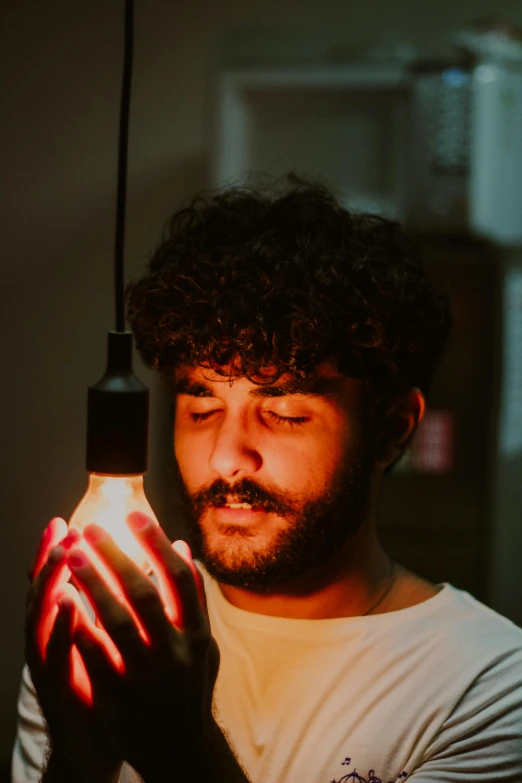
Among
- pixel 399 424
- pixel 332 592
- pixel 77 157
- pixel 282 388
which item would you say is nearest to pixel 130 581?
pixel 282 388

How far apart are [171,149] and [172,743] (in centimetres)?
241

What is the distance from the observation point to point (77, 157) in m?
2.90

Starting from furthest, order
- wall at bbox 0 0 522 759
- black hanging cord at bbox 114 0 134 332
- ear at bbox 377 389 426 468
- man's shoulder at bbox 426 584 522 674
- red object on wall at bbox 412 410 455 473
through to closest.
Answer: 1. wall at bbox 0 0 522 759
2. red object on wall at bbox 412 410 455 473
3. ear at bbox 377 389 426 468
4. man's shoulder at bbox 426 584 522 674
5. black hanging cord at bbox 114 0 134 332

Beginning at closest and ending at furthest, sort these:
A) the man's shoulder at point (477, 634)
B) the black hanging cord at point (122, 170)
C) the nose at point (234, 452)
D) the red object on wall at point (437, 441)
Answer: the black hanging cord at point (122, 170)
the nose at point (234, 452)
the man's shoulder at point (477, 634)
the red object on wall at point (437, 441)

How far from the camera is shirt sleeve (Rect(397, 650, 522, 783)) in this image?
0.96 metres

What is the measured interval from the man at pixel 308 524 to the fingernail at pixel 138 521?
0.73 ft

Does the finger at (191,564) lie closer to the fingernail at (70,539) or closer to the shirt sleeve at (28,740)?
the fingernail at (70,539)

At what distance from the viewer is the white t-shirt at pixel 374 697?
3.18ft

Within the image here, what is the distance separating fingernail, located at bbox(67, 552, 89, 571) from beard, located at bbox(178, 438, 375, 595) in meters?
0.26

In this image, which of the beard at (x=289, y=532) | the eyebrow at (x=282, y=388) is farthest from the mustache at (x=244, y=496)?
the eyebrow at (x=282, y=388)

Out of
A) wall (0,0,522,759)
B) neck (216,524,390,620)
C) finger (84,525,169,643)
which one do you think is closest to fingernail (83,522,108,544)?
finger (84,525,169,643)

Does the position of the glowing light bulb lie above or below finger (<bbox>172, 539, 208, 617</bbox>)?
above

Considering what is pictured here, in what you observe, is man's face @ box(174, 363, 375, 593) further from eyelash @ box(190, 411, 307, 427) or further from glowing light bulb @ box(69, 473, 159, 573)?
glowing light bulb @ box(69, 473, 159, 573)

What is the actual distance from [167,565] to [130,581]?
31 millimetres
